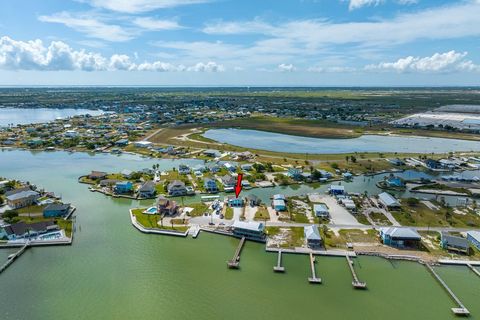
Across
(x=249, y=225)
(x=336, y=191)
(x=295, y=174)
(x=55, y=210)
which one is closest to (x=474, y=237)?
(x=336, y=191)

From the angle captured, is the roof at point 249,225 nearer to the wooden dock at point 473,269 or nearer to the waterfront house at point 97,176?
the wooden dock at point 473,269

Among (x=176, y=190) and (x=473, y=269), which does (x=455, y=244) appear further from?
(x=176, y=190)

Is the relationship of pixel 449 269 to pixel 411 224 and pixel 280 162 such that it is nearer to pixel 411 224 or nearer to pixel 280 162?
pixel 411 224

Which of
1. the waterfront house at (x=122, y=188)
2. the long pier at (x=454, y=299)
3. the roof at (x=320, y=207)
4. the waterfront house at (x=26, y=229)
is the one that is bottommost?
the long pier at (x=454, y=299)

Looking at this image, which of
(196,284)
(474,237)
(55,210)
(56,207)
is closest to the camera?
(196,284)

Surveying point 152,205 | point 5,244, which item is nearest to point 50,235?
point 5,244

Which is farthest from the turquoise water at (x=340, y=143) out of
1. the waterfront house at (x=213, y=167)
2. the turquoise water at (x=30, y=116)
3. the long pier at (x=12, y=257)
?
the turquoise water at (x=30, y=116)
